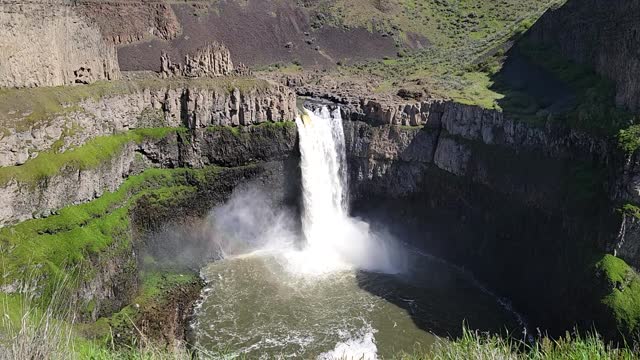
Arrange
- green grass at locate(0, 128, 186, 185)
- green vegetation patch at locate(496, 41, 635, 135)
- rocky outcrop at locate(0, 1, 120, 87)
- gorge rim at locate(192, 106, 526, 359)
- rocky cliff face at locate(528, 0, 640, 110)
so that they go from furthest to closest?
rocky cliff face at locate(528, 0, 640, 110) < green vegetation patch at locate(496, 41, 635, 135) < gorge rim at locate(192, 106, 526, 359) < rocky outcrop at locate(0, 1, 120, 87) < green grass at locate(0, 128, 186, 185)

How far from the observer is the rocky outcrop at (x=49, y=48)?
3909 centimetres

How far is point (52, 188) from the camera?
37.7 meters

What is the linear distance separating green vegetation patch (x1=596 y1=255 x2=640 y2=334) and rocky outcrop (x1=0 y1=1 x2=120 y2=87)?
37878 mm

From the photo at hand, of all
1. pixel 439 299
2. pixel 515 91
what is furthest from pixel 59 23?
pixel 515 91

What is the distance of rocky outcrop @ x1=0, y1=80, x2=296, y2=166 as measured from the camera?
37844 mm

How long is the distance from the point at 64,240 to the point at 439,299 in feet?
85.4

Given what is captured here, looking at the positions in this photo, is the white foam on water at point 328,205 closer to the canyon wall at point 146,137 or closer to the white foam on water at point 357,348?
the canyon wall at point 146,137

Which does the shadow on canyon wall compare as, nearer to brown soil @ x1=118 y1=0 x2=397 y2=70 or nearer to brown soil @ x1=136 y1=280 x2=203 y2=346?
Answer: brown soil @ x1=136 y1=280 x2=203 y2=346

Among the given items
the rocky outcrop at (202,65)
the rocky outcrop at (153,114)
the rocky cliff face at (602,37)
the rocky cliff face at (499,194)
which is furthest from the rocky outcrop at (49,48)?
the rocky cliff face at (602,37)

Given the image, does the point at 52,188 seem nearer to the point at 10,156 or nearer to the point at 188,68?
the point at 10,156

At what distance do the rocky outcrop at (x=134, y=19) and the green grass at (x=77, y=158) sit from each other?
1497 inches

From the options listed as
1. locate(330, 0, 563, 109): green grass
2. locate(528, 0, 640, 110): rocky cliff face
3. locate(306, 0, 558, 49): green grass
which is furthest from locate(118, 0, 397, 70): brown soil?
locate(528, 0, 640, 110): rocky cliff face

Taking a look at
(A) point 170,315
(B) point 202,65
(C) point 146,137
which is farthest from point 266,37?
(A) point 170,315

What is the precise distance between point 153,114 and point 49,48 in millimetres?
9378
